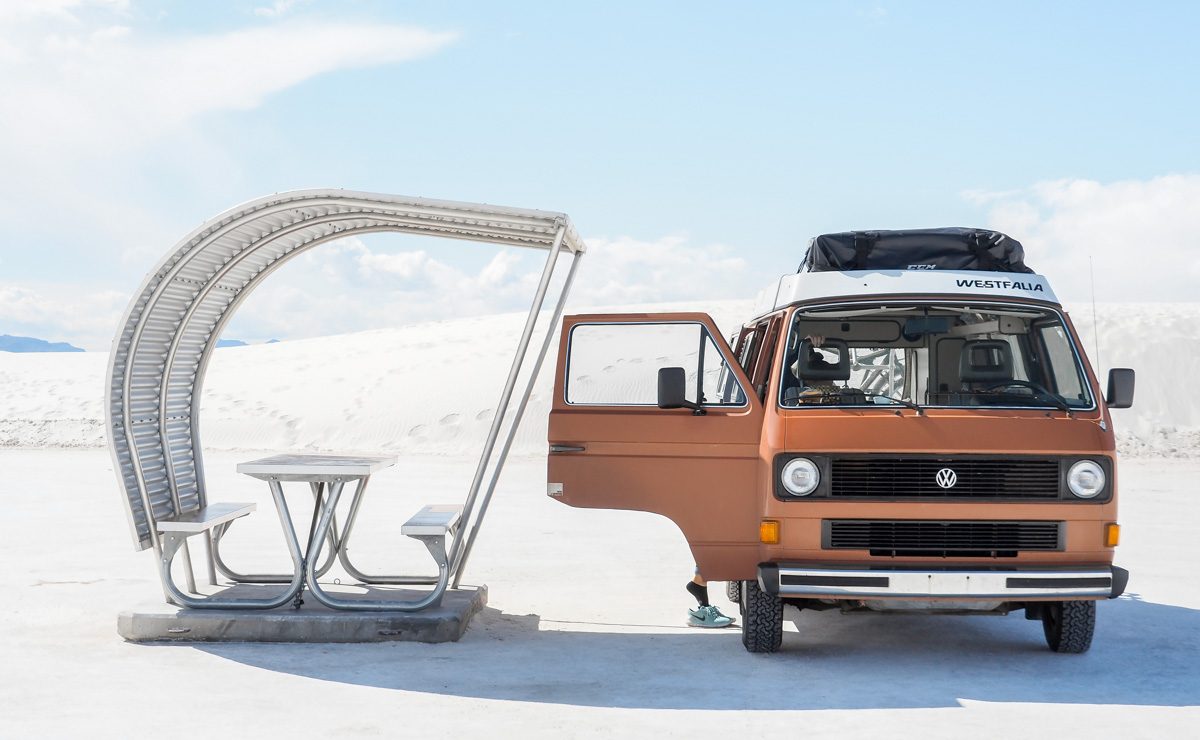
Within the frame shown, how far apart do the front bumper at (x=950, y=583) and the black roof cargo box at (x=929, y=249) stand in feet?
7.35

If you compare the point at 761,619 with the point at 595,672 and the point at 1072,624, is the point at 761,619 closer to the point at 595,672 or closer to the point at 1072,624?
the point at 595,672

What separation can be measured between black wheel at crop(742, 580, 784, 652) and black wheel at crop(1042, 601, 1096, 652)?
73.8 inches

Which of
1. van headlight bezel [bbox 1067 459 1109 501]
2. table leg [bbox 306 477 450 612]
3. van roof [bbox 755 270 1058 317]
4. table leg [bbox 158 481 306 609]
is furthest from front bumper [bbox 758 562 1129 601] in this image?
table leg [bbox 158 481 306 609]

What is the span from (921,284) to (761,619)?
246 centimetres

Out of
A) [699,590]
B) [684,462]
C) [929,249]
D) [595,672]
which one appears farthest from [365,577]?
[929,249]

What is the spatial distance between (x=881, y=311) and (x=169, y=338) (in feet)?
17.7

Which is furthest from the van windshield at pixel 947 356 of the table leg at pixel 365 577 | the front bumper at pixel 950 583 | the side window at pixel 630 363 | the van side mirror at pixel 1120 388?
the side window at pixel 630 363

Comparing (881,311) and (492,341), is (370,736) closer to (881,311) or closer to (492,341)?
(881,311)

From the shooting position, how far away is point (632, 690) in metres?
6.80

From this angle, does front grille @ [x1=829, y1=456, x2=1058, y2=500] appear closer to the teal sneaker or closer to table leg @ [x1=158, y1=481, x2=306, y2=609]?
the teal sneaker

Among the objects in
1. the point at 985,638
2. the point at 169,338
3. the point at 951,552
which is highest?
the point at 169,338

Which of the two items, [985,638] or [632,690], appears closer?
[632,690]

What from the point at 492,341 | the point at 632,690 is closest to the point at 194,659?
the point at 632,690

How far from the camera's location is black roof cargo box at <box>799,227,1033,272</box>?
8195 millimetres
